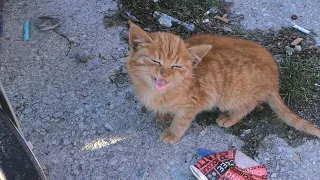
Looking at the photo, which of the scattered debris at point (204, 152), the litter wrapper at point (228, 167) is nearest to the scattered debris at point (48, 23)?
the scattered debris at point (204, 152)

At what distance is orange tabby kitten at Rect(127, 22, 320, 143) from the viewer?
2672 mm

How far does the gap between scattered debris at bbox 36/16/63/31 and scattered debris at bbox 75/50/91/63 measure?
0.49m

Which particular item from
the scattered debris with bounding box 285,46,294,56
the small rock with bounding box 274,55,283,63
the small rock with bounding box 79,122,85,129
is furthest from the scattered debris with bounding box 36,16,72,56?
the scattered debris with bounding box 285,46,294,56

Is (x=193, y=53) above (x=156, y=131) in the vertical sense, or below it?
above

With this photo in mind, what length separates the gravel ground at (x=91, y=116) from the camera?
3.00m

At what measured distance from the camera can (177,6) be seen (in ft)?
13.8

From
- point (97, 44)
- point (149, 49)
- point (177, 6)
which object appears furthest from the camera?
point (177, 6)

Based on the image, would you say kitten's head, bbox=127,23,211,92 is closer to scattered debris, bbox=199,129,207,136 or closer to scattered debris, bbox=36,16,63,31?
scattered debris, bbox=199,129,207,136

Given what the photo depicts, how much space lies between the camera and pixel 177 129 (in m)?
3.08

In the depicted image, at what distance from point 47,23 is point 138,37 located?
1731 millimetres

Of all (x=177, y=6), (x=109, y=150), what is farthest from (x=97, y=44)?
(x=109, y=150)

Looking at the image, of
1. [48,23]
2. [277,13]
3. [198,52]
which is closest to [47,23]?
[48,23]

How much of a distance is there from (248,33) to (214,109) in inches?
42.1

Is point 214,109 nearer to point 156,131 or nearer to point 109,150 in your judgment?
point 156,131
